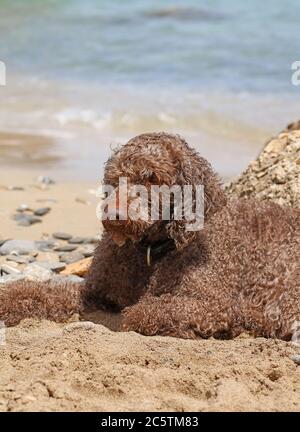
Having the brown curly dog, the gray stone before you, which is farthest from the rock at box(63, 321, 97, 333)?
the gray stone

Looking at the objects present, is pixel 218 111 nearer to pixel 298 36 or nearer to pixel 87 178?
pixel 87 178

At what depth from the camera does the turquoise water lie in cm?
1267

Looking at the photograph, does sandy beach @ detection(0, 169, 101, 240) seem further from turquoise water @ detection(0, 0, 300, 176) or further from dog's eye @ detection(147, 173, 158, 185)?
dog's eye @ detection(147, 173, 158, 185)

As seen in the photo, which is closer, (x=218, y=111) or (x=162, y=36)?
(x=218, y=111)

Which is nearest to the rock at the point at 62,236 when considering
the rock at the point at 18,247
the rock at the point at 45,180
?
the rock at the point at 18,247

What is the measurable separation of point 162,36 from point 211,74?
4034 mm

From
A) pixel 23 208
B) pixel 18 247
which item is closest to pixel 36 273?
pixel 18 247

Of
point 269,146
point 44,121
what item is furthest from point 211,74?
point 269,146

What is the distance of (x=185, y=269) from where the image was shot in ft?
18.5

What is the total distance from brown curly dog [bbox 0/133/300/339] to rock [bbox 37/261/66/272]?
98 cm

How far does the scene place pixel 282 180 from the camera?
7.02 meters

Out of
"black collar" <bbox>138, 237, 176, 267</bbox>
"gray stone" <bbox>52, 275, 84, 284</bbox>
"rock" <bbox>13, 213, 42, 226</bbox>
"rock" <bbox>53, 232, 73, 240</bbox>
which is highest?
"rock" <bbox>13, 213, 42, 226</bbox>

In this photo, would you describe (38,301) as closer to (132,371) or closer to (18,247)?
(132,371)

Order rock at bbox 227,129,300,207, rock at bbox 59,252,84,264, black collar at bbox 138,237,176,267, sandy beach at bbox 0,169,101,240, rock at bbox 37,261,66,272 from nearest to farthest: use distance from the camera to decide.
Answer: black collar at bbox 138,237,176,267, rock at bbox 227,129,300,207, rock at bbox 37,261,66,272, rock at bbox 59,252,84,264, sandy beach at bbox 0,169,101,240
